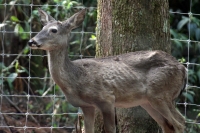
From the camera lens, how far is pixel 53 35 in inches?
269

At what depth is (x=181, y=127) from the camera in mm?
7578

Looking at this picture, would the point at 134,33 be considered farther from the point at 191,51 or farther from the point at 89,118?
the point at 191,51

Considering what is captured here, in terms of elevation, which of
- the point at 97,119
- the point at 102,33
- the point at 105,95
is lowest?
the point at 97,119

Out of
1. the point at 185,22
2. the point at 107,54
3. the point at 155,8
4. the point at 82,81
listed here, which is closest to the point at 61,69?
the point at 82,81

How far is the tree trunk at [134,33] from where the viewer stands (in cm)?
795

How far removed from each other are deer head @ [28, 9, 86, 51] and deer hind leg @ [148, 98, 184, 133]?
4.39 ft

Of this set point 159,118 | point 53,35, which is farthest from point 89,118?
point 53,35

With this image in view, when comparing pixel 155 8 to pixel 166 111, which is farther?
pixel 155 8

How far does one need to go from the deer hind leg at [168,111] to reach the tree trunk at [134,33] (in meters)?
0.59

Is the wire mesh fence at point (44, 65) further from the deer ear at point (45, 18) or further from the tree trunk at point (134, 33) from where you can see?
the deer ear at point (45, 18)

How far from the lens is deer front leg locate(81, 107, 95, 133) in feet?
24.0

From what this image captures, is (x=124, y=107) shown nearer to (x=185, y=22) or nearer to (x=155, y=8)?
(x=155, y=8)

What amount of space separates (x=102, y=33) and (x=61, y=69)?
1.37 metres

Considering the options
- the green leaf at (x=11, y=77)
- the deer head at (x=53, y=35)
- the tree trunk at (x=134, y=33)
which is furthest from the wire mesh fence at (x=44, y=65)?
the deer head at (x=53, y=35)
